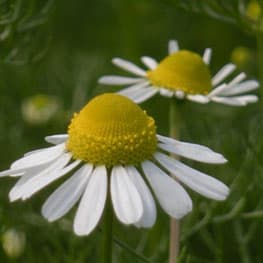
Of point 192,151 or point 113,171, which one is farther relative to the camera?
point 192,151

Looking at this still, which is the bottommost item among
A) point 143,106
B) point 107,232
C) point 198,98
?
point 107,232

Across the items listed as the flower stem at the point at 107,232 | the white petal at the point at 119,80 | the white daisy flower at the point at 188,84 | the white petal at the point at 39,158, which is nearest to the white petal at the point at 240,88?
the white daisy flower at the point at 188,84

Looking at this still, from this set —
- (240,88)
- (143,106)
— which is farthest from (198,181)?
(143,106)

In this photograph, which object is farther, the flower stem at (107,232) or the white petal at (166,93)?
the white petal at (166,93)

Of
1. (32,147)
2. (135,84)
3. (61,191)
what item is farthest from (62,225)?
(61,191)

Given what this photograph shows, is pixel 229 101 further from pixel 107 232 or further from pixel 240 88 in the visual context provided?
pixel 107 232

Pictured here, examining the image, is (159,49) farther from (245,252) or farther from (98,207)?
(98,207)

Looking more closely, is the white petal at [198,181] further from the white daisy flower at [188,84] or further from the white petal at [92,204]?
the white daisy flower at [188,84]
